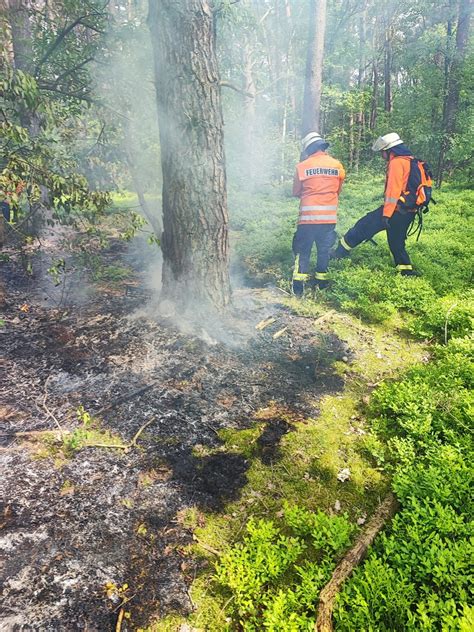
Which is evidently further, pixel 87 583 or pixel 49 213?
pixel 49 213

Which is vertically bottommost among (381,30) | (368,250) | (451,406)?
(451,406)

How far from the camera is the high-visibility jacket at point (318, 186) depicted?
5.91 m

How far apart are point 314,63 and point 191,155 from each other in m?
7.80

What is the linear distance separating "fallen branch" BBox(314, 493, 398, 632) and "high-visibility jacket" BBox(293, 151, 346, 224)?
4532 mm

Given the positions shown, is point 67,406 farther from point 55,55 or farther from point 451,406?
point 55,55

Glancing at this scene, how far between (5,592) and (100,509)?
62 cm

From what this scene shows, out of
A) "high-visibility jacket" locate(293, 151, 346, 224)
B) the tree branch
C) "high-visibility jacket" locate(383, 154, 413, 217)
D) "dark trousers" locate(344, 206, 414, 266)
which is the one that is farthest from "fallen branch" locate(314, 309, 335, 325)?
the tree branch

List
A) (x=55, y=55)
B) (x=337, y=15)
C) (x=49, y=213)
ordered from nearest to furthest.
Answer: (x=55, y=55) → (x=49, y=213) → (x=337, y=15)

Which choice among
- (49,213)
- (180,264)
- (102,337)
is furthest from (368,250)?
(49,213)

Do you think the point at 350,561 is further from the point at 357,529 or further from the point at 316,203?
the point at 316,203

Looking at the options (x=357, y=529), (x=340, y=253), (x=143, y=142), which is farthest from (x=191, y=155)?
(x=143, y=142)

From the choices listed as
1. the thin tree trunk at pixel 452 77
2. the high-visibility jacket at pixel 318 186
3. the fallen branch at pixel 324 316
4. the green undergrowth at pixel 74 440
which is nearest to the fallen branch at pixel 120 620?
the green undergrowth at pixel 74 440

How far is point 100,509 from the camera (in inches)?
96.1

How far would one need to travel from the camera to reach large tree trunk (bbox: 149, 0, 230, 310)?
4.18 metres
